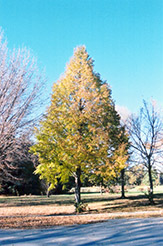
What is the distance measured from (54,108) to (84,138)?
236 cm

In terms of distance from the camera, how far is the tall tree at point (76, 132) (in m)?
13.7

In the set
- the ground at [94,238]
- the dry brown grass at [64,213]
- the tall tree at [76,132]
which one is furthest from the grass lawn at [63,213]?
the ground at [94,238]

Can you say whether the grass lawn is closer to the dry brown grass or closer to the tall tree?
the dry brown grass

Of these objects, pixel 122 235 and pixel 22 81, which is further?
pixel 22 81

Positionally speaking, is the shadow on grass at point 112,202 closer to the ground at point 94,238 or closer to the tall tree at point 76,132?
the tall tree at point 76,132

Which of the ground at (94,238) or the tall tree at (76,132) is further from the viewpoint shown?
the tall tree at (76,132)

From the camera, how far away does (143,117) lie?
21469 millimetres

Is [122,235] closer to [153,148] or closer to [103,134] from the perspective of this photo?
[103,134]

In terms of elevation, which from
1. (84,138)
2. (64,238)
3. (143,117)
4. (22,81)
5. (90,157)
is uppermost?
(143,117)

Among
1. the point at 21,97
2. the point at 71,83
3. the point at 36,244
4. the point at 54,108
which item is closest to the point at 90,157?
the point at 54,108

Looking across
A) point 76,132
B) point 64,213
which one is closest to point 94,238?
point 64,213

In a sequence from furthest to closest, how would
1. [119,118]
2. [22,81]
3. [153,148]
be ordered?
1. [119,118]
2. [153,148]
3. [22,81]

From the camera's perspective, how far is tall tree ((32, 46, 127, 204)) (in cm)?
1366

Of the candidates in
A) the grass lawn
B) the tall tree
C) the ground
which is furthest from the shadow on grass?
the ground
